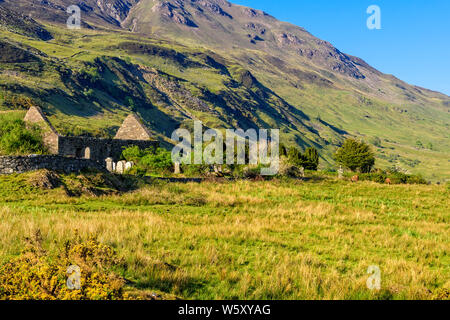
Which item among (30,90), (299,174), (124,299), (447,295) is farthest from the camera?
(30,90)

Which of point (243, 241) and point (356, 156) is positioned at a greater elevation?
point (356, 156)

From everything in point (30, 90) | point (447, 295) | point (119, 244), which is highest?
point (30, 90)

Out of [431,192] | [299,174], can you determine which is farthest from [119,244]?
[299,174]

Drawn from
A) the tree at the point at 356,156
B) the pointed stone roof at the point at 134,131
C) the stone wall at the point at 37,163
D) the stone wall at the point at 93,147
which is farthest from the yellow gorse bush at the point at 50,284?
the tree at the point at 356,156

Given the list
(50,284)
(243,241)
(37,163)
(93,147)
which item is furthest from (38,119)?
(50,284)

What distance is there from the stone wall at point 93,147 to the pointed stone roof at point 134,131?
2301 mm

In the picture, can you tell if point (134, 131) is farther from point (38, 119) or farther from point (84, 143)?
point (38, 119)

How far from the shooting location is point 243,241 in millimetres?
12672

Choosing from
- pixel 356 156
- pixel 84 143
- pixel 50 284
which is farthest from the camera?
pixel 356 156

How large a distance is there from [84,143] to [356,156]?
2359 inches
